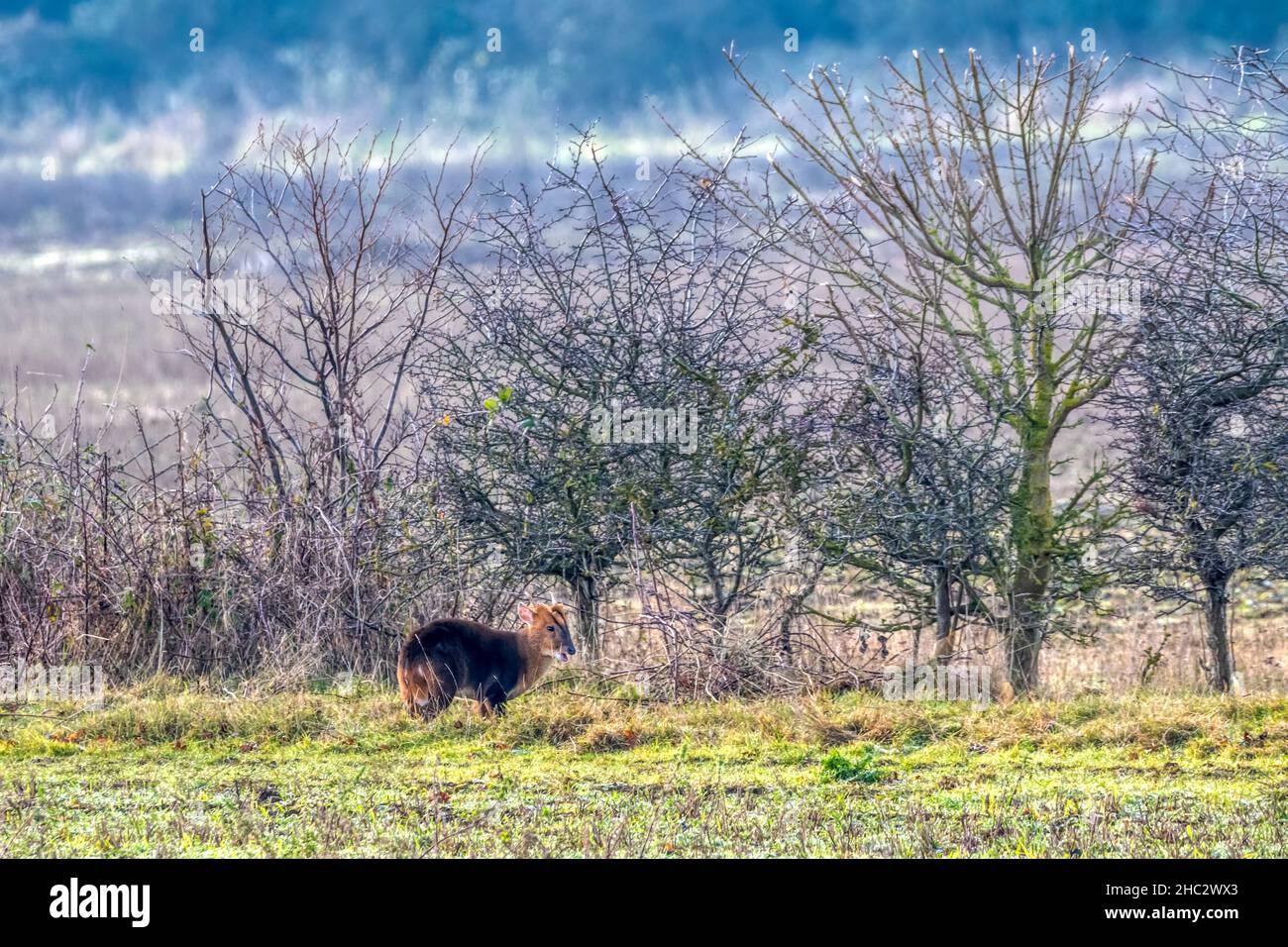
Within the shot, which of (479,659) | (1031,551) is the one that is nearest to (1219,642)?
(1031,551)

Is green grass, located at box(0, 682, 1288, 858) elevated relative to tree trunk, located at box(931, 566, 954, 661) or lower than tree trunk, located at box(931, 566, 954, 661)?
lower

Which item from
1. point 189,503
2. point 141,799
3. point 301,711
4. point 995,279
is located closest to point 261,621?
point 189,503

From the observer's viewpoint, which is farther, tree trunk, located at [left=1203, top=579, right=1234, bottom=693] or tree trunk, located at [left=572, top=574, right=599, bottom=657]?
tree trunk, located at [left=572, top=574, right=599, bottom=657]

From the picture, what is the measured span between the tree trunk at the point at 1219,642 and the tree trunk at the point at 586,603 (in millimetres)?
5840

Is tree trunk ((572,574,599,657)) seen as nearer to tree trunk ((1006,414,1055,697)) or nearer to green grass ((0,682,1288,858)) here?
green grass ((0,682,1288,858))

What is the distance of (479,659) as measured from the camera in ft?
32.3

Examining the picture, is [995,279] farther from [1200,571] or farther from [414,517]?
[414,517]

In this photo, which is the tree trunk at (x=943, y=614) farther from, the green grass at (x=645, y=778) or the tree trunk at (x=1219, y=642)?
the tree trunk at (x=1219, y=642)

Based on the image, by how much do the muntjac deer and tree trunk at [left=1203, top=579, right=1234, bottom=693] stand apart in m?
6.21

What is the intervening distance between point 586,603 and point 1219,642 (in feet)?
20.0

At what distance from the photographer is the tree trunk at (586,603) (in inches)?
497

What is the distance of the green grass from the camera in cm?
616

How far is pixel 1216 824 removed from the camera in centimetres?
640

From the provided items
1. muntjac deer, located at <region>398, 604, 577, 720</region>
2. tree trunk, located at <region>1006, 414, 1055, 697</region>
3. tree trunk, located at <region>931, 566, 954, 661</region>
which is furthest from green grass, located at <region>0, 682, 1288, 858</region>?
tree trunk, located at <region>1006, 414, 1055, 697</region>
